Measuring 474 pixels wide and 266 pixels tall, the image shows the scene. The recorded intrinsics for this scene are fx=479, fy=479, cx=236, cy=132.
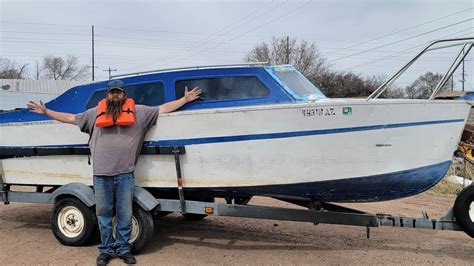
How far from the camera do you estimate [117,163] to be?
5375mm

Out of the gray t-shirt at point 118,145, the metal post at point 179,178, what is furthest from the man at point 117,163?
the metal post at point 179,178

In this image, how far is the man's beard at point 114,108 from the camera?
5383mm

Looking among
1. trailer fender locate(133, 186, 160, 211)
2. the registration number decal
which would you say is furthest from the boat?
trailer fender locate(133, 186, 160, 211)

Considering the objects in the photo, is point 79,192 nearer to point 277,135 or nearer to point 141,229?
point 141,229

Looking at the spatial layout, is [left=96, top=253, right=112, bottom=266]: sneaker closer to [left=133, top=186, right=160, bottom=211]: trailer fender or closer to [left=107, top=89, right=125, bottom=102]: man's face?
[left=133, top=186, right=160, bottom=211]: trailer fender

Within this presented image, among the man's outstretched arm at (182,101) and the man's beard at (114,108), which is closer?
the man's beard at (114,108)

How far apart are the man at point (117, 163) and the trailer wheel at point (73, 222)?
1.53 feet

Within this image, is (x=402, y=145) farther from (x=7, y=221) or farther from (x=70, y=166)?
(x=7, y=221)

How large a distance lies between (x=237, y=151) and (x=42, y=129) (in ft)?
9.22

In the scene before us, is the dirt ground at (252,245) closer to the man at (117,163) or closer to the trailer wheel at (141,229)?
the trailer wheel at (141,229)

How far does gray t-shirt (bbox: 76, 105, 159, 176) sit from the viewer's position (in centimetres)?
538

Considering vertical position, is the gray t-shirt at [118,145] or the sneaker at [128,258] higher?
the gray t-shirt at [118,145]

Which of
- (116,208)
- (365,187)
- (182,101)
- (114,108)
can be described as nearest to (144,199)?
(116,208)

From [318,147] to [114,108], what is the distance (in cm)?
231
